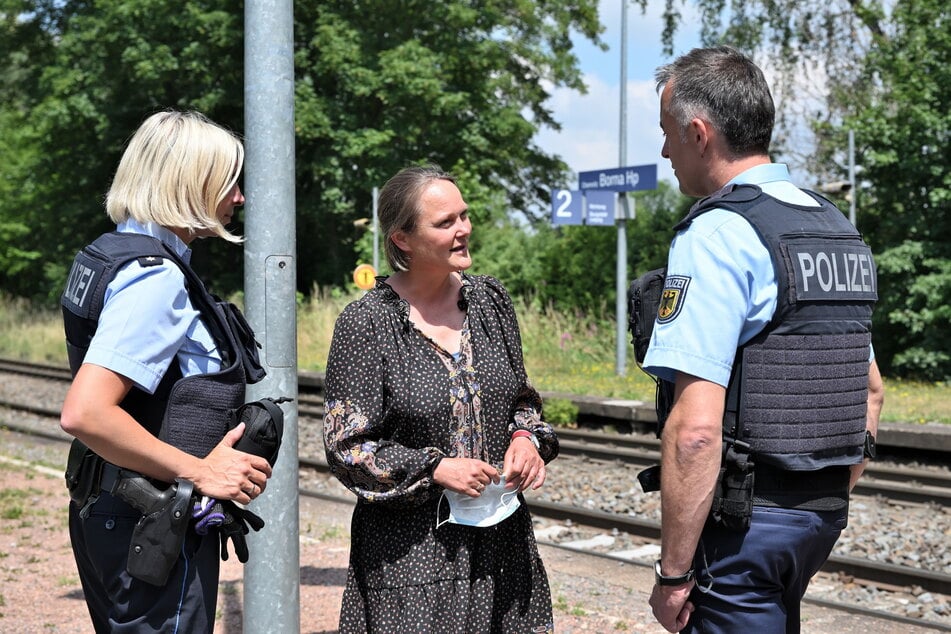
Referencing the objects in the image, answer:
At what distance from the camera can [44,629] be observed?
5469 millimetres

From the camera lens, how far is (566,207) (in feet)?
51.9

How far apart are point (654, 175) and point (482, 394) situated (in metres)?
12.2

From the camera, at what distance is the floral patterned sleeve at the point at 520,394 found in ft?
11.1

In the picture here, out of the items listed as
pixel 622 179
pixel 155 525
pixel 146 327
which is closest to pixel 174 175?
pixel 146 327

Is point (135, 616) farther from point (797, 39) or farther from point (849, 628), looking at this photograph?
point (797, 39)

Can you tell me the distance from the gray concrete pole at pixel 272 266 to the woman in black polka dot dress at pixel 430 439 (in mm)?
550

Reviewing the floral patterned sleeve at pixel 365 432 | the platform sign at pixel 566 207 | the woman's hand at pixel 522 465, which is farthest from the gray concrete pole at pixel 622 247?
the floral patterned sleeve at pixel 365 432

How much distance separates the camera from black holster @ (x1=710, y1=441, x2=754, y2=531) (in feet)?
8.26

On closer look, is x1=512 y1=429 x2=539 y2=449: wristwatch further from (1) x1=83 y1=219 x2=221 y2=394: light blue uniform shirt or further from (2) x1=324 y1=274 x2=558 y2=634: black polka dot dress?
(1) x1=83 y1=219 x2=221 y2=394: light blue uniform shirt

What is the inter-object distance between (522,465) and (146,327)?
1.22m

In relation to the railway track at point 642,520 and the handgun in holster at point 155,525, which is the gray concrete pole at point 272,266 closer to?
the handgun in holster at point 155,525

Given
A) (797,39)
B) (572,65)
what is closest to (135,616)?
(797,39)

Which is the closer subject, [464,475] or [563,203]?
[464,475]

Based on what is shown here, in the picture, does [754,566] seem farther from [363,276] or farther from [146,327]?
[363,276]
